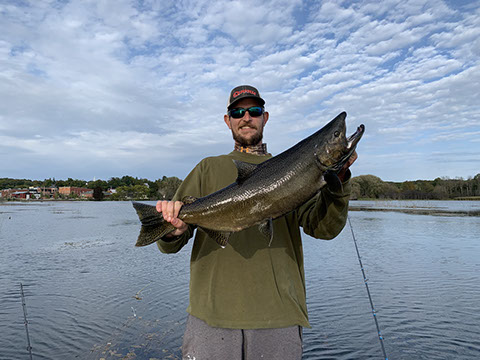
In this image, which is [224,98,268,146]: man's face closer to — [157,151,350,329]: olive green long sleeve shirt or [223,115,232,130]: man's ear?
[223,115,232,130]: man's ear

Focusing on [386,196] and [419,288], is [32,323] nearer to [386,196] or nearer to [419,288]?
[419,288]

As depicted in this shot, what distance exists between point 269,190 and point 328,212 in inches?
22.8

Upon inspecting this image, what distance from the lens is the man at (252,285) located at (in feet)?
9.62

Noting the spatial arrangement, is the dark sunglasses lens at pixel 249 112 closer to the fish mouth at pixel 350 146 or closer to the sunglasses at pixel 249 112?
the sunglasses at pixel 249 112

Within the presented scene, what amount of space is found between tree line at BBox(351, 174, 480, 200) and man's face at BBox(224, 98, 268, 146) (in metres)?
96.0

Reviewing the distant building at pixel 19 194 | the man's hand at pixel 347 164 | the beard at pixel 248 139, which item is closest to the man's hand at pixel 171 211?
the beard at pixel 248 139

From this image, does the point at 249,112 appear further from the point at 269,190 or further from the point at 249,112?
the point at 269,190

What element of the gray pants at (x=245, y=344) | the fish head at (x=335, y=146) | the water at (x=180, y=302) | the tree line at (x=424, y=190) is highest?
the tree line at (x=424, y=190)

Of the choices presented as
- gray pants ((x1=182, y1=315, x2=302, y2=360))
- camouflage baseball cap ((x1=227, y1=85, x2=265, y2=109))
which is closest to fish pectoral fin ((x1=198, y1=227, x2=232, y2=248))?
gray pants ((x1=182, y1=315, x2=302, y2=360))

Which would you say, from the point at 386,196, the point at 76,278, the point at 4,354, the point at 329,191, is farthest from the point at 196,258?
the point at 386,196

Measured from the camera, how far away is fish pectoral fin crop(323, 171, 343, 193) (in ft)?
9.29

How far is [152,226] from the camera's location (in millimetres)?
3316

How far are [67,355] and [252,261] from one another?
20.5ft

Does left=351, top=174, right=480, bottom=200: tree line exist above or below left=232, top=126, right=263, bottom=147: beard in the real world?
above
